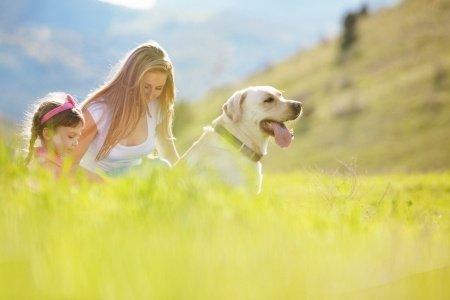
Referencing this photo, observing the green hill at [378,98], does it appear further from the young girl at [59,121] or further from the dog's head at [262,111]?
the young girl at [59,121]

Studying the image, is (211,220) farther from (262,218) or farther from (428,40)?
(428,40)

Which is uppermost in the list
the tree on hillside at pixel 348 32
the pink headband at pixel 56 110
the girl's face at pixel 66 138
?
the tree on hillside at pixel 348 32

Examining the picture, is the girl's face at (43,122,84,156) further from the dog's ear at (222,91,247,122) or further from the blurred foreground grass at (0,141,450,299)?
the blurred foreground grass at (0,141,450,299)

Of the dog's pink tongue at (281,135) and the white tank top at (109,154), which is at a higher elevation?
the dog's pink tongue at (281,135)

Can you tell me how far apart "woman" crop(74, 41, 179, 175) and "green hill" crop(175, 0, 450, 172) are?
136 feet

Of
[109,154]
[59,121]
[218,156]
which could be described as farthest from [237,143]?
[59,121]

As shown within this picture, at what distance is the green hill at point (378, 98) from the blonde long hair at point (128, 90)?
136 ft

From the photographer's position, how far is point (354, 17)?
3844 inches

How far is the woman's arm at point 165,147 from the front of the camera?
9.90 meters

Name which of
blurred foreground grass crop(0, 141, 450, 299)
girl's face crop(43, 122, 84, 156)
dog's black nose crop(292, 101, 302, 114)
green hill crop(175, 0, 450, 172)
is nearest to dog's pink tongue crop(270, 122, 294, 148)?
dog's black nose crop(292, 101, 302, 114)

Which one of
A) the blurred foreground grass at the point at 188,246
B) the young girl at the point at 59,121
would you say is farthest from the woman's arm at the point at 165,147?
the blurred foreground grass at the point at 188,246

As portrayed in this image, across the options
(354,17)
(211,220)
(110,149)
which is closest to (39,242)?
(211,220)

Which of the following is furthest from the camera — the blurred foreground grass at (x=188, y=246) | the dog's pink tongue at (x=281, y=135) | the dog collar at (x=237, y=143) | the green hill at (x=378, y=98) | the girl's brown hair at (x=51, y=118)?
the green hill at (x=378, y=98)

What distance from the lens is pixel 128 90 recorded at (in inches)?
352
